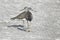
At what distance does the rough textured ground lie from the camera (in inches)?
283

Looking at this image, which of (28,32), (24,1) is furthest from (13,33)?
(24,1)

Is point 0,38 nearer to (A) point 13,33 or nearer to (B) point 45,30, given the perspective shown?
(A) point 13,33

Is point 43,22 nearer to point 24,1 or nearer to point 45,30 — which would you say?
point 45,30

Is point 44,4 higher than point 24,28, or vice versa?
point 44,4

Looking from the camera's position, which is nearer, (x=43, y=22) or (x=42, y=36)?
(x=42, y=36)

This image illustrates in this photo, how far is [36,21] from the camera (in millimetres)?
8562

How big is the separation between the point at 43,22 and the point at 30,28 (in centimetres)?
88

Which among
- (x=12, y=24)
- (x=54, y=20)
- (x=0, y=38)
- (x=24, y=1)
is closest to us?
(x=0, y=38)

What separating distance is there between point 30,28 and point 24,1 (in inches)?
160

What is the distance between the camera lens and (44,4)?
1123 cm

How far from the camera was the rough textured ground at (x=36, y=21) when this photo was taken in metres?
7.19

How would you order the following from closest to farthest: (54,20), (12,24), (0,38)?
(0,38), (12,24), (54,20)

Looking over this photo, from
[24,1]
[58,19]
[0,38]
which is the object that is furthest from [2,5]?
[0,38]

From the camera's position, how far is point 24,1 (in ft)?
38.1
